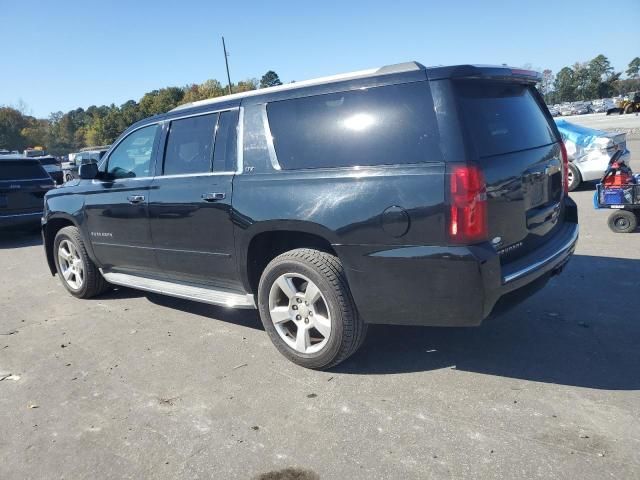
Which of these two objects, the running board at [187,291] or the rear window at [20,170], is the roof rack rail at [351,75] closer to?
the running board at [187,291]

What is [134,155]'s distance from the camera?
197 inches

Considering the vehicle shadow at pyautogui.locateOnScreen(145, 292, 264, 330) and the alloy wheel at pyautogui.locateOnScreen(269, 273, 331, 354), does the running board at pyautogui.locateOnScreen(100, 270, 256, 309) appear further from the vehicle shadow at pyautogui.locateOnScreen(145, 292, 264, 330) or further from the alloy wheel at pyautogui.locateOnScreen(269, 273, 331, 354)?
the vehicle shadow at pyautogui.locateOnScreen(145, 292, 264, 330)

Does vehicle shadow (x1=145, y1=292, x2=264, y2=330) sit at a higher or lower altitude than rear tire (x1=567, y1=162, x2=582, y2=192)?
lower

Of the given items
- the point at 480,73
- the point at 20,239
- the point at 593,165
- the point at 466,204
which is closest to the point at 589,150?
the point at 593,165

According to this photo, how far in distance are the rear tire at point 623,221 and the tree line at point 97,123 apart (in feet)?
219

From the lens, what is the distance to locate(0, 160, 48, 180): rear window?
1022 cm

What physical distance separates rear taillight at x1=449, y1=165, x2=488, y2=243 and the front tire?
858mm

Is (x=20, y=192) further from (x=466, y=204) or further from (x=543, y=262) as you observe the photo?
(x=543, y=262)

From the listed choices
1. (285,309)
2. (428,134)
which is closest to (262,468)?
(285,309)

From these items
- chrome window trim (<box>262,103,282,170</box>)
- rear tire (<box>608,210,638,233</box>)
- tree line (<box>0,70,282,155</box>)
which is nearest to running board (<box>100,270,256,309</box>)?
chrome window trim (<box>262,103,282,170</box>)

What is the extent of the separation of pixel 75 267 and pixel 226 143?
2.94m

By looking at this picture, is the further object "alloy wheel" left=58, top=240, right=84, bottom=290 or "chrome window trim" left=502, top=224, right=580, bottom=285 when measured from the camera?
"alloy wheel" left=58, top=240, right=84, bottom=290

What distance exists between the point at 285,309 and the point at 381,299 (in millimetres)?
826

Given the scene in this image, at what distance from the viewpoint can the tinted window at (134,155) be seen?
4816mm
